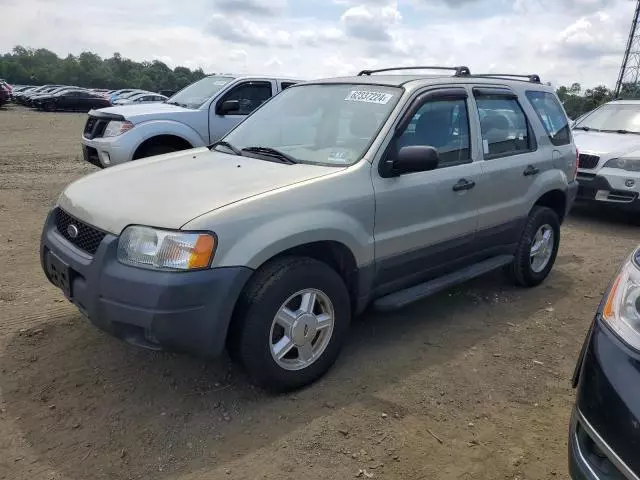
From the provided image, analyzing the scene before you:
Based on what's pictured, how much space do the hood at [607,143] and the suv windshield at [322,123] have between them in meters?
5.20

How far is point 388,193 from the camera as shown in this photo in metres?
3.58

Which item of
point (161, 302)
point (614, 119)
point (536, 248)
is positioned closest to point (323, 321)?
point (161, 302)

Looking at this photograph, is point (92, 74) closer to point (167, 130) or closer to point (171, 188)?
point (167, 130)

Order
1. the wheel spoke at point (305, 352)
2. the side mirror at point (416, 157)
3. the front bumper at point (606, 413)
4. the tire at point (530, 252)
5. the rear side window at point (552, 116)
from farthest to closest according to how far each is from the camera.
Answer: the rear side window at point (552, 116)
the tire at point (530, 252)
the side mirror at point (416, 157)
the wheel spoke at point (305, 352)
the front bumper at point (606, 413)

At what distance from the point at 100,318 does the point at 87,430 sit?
57cm

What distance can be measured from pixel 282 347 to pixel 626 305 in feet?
5.76

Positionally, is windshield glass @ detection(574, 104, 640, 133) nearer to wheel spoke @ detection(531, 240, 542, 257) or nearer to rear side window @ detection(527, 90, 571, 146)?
rear side window @ detection(527, 90, 571, 146)

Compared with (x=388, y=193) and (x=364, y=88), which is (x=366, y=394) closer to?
(x=388, y=193)

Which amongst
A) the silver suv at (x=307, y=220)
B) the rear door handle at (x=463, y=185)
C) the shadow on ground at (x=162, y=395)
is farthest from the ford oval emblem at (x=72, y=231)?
the rear door handle at (x=463, y=185)

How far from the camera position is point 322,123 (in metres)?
4.00

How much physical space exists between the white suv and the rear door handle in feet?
14.6

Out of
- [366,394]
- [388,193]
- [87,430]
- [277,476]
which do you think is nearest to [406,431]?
[366,394]

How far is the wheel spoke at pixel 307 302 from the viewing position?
10.6ft

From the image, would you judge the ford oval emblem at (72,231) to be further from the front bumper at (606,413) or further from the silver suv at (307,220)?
the front bumper at (606,413)
